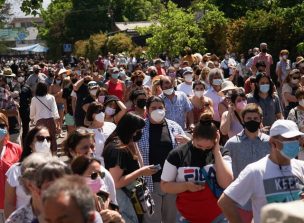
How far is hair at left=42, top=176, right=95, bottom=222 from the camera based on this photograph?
316cm

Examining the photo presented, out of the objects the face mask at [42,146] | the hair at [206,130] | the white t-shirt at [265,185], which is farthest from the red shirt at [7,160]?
the white t-shirt at [265,185]

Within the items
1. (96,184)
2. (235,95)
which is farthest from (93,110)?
(96,184)

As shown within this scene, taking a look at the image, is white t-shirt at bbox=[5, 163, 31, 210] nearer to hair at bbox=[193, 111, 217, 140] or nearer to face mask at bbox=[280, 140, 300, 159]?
hair at bbox=[193, 111, 217, 140]

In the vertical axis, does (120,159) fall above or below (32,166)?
below

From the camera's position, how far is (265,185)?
5.20 meters

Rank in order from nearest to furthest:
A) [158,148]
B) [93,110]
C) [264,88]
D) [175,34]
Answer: [158,148], [93,110], [264,88], [175,34]

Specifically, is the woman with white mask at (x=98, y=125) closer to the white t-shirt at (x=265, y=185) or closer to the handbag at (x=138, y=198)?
the handbag at (x=138, y=198)

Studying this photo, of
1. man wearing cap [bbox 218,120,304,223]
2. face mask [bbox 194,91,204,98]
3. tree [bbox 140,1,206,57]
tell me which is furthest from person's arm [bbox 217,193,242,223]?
tree [bbox 140,1,206,57]

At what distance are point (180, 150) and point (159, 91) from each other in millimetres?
6018

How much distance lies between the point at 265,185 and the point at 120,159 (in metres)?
1.79

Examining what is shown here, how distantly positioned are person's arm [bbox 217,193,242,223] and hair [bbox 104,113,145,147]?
180cm

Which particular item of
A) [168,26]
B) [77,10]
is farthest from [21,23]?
[168,26]

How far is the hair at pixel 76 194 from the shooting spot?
3164 mm

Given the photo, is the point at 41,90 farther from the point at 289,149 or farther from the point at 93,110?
the point at 289,149
